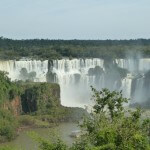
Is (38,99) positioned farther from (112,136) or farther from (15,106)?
(112,136)

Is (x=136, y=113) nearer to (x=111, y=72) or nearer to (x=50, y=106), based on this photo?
(x=50, y=106)

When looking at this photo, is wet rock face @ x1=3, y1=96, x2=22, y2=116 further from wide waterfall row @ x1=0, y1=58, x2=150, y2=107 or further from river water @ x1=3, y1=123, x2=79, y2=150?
wide waterfall row @ x1=0, y1=58, x2=150, y2=107

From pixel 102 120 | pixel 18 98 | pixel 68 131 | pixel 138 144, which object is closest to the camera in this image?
pixel 138 144

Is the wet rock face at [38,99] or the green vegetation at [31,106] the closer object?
the green vegetation at [31,106]

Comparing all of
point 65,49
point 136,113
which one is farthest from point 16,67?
point 136,113

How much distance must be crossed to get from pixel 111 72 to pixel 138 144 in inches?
2486

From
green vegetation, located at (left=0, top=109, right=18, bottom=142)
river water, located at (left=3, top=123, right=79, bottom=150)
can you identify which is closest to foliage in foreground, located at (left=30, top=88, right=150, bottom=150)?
river water, located at (left=3, top=123, right=79, bottom=150)

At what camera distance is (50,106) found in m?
61.2

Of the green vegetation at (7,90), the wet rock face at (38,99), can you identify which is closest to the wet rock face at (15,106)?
the green vegetation at (7,90)

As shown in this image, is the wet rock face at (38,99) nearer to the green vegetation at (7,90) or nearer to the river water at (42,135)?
the green vegetation at (7,90)

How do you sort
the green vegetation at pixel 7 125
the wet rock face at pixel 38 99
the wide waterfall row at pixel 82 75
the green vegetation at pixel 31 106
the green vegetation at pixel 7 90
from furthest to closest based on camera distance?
the wide waterfall row at pixel 82 75, the wet rock face at pixel 38 99, the green vegetation at pixel 7 90, the green vegetation at pixel 31 106, the green vegetation at pixel 7 125

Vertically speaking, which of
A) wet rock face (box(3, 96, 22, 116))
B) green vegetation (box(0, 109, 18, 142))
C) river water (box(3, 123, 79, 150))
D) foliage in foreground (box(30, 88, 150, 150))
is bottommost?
river water (box(3, 123, 79, 150))

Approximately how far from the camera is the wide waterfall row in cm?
7419

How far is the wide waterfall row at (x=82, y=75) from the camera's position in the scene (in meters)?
74.2
